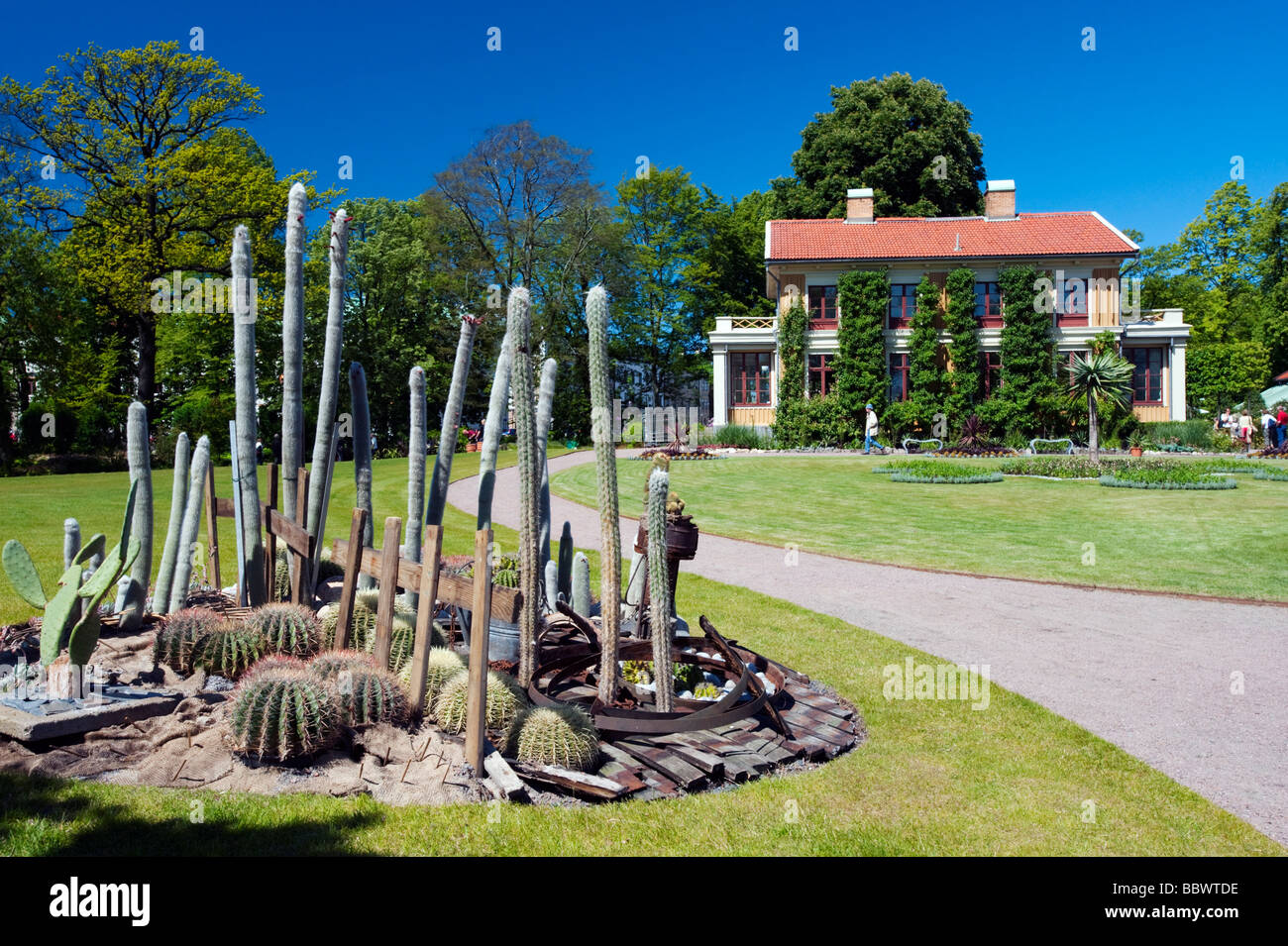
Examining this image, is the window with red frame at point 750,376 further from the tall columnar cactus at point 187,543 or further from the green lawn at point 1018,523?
the tall columnar cactus at point 187,543

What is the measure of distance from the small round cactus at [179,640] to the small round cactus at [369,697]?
1309 mm

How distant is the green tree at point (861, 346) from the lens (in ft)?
118

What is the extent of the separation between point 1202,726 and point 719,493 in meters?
15.1

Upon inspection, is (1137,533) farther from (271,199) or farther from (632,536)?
(271,199)

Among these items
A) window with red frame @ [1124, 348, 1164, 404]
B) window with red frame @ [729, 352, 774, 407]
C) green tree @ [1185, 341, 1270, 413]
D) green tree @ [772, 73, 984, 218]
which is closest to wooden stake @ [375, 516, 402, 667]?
window with red frame @ [729, 352, 774, 407]

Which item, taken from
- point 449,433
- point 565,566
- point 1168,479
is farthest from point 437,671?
point 1168,479

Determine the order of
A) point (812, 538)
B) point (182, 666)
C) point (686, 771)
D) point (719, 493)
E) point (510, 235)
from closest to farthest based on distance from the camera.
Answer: point (686, 771)
point (182, 666)
point (812, 538)
point (719, 493)
point (510, 235)

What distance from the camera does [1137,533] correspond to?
1484 centimetres

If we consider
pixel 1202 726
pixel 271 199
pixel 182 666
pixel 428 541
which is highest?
pixel 271 199

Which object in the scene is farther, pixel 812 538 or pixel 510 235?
pixel 510 235

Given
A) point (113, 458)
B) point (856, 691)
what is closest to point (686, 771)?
point (856, 691)

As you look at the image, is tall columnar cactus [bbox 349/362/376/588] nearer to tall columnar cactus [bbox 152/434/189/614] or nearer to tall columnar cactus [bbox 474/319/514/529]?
tall columnar cactus [bbox 474/319/514/529]

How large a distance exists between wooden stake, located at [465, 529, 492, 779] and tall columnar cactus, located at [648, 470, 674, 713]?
107 centimetres
